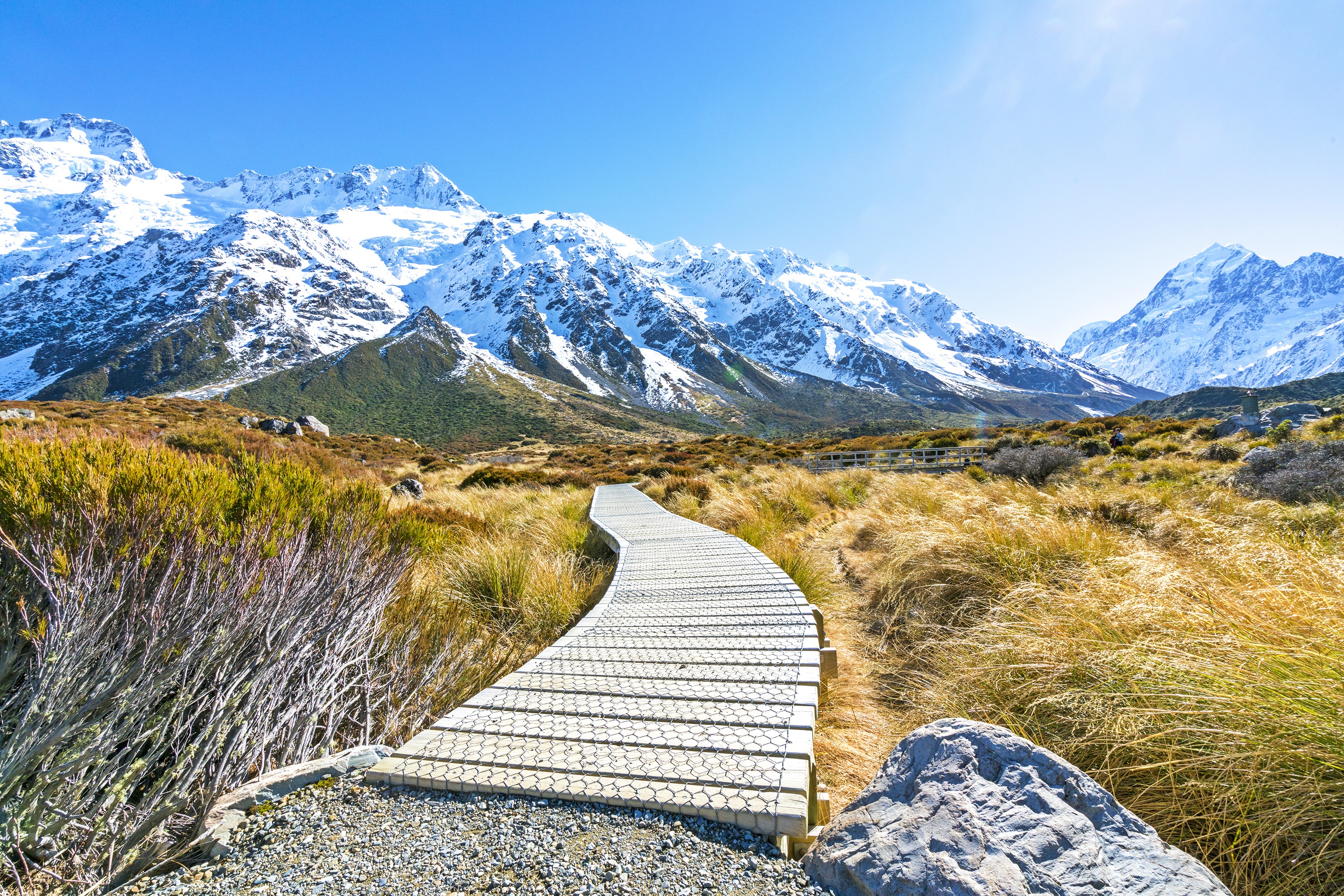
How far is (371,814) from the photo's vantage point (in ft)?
5.81

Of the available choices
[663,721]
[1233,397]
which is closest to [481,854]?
[663,721]

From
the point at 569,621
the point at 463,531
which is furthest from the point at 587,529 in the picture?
the point at 569,621

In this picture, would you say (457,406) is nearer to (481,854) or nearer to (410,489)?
(410,489)

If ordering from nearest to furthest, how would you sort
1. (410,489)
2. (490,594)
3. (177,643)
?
(177,643)
(490,594)
(410,489)

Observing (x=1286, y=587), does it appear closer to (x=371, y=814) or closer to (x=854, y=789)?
(x=854, y=789)

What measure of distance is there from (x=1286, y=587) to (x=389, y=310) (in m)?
228

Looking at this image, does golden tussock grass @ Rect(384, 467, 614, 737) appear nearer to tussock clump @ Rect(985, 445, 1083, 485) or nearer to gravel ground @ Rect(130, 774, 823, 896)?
gravel ground @ Rect(130, 774, 823, 896)

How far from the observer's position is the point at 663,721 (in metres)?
2.33

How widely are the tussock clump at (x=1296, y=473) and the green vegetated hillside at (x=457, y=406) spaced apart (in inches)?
2655

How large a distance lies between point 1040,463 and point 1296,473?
469 centimetres

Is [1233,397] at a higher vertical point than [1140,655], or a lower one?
higher

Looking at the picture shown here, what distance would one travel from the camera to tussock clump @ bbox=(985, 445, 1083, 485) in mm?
11930

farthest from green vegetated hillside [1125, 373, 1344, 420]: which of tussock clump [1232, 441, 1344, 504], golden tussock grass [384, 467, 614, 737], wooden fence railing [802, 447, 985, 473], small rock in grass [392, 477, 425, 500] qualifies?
golden tussock grass [384, 467, 614, 737]

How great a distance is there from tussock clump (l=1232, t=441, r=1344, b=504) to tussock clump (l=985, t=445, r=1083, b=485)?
9.08ft
